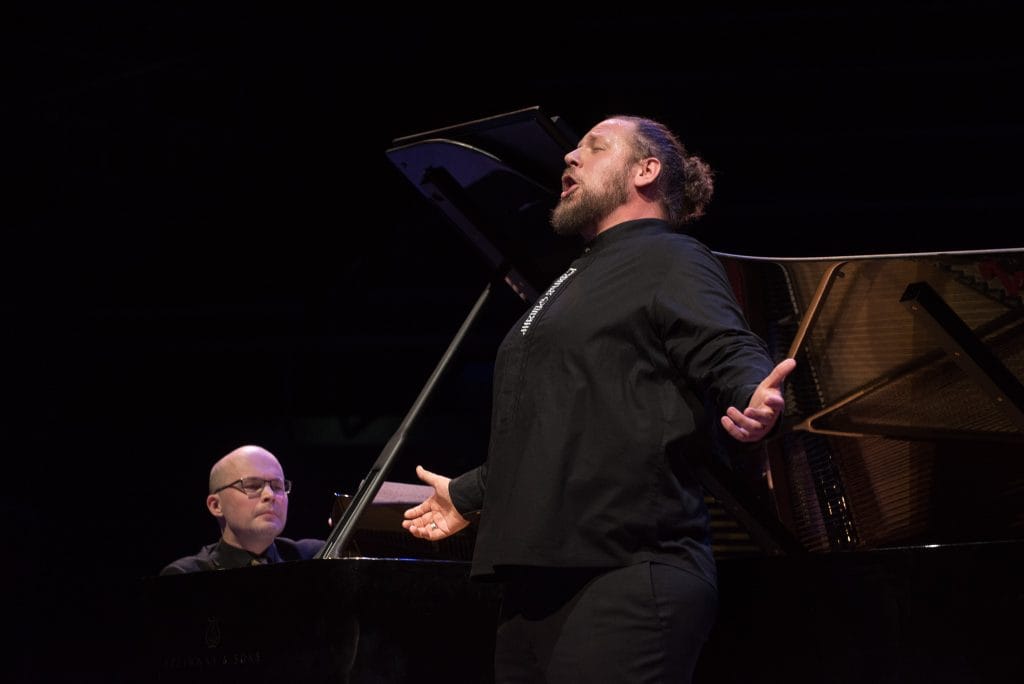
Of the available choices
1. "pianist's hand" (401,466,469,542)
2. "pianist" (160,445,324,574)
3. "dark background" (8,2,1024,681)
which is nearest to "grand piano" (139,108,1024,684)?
"pianist's hand" (401,466,469,542)

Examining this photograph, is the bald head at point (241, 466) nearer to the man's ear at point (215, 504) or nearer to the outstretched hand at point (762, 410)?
the man's ear at point (215, 504)

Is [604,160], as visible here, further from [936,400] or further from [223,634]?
[223,634]

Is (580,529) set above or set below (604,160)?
below

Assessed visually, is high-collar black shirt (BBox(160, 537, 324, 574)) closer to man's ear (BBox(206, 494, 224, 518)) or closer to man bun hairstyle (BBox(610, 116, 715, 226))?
man's ear (BBox(206, 494, 224, 518))

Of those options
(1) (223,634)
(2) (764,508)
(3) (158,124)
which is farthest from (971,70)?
(1) (223,634)

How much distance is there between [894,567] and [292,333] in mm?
5383

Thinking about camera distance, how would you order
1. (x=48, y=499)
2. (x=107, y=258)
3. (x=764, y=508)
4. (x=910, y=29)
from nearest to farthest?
(x=764, y=508)
(x=910, y=29)
(x=107, y=258)
(x=48, y=499)

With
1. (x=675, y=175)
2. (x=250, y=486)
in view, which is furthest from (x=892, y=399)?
(x=250, y=486)

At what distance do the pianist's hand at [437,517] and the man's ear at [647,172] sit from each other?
0.66 metres

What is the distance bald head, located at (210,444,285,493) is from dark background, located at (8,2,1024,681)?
158 centimetres

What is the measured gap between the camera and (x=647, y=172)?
2.10 meters

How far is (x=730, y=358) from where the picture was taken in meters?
1.64

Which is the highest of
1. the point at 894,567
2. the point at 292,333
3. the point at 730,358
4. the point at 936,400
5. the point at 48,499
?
the point at 292,333

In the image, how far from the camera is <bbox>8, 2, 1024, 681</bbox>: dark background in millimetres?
5105
